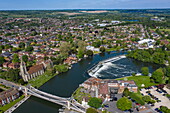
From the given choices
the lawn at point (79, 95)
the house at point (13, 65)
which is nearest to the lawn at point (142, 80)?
the lawn at point (79, 95)

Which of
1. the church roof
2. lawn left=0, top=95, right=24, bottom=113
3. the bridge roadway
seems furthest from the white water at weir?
lawn left=0, top=95, right=24, bottom=113

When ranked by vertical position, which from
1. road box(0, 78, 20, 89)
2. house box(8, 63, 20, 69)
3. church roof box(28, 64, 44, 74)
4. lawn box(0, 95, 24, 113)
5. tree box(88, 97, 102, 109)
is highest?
church roof box(28, 64, 44, 74)

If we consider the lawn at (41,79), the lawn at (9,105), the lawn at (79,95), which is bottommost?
the lawn at (9,105)

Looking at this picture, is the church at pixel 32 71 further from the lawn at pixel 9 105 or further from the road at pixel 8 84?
the lawn at pixel 9 105

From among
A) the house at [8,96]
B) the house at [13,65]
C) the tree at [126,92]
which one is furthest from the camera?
the house at [13,65]

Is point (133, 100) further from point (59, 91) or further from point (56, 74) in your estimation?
point (56, 74)

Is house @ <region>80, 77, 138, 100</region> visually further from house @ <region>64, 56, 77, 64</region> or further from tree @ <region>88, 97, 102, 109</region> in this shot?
house @ <region>64, 56, 77, 64</region>

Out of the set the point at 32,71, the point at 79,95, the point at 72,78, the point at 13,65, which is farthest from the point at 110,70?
the point at 13,65
